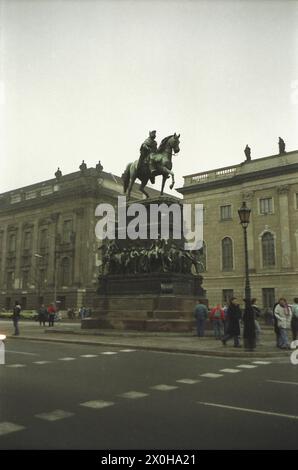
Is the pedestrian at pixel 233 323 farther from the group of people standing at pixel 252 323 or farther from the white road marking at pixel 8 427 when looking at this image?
the white road marking at pixel 8 427

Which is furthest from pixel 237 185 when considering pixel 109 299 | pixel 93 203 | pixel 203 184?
pixel 109 299

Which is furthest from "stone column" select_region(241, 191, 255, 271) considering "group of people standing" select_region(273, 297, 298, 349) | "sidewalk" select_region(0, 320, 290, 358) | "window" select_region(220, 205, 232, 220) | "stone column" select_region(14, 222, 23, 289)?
"stone column" select_region(14, 222, 23, 289)

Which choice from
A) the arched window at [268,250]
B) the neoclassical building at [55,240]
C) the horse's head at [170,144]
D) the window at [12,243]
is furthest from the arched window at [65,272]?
the horse's head at [170,144]

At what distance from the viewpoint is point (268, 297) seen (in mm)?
44000

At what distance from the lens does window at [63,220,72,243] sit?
6092 cm

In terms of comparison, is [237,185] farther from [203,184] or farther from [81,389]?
[81,389]

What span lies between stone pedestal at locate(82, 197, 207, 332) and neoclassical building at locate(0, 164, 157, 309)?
3341cm

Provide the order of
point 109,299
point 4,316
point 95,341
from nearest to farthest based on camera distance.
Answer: point 95,341 < point 109,299 < point 4,316

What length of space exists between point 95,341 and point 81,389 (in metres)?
8.89

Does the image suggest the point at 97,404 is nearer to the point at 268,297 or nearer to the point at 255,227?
the point at 268,297

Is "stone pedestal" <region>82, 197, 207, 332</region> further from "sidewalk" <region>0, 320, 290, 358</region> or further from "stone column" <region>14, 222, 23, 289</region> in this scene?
"stone column" <region>14, 222, 23, 289</region>

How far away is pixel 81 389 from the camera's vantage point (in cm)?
770

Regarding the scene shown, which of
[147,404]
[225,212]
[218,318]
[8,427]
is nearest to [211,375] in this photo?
[147,404]
